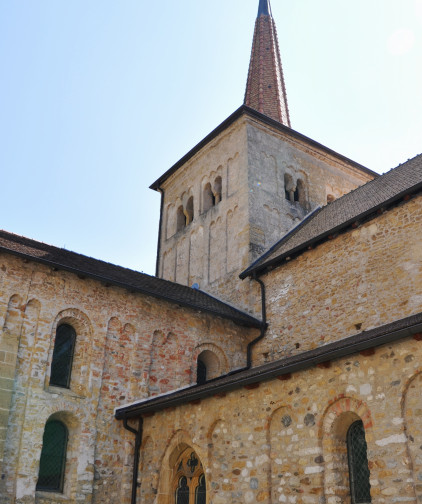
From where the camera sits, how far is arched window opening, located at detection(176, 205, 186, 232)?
2238 centimetres

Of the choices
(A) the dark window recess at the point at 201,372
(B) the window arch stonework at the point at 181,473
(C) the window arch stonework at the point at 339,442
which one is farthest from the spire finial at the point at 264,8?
(C) the window arch stonework at the point at 339,442

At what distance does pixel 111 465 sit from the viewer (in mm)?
12469

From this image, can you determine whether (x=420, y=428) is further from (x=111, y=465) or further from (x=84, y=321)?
(x=84, y=321)

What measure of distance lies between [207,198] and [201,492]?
40.5ft

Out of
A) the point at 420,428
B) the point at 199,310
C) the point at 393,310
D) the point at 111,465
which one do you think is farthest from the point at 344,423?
the point at 199,310

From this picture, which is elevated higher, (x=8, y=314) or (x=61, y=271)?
(x=61, y=271)

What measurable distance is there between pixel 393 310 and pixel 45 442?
798 cm

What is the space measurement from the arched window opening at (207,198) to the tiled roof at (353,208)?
3.72 m

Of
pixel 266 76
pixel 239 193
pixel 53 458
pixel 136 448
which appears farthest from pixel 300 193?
pixel 53 458

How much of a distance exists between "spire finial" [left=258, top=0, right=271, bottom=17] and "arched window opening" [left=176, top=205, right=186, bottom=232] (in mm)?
13839

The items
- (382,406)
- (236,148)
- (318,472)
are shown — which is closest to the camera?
(382,406)

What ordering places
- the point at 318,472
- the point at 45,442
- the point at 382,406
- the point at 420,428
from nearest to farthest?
the point at 420,428 < the point at 382,406 < the point at 318,472 < the point at 45,442

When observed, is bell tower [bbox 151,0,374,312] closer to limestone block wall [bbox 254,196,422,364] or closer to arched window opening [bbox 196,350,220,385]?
limestone block wall [bbox 254,196,422,364]

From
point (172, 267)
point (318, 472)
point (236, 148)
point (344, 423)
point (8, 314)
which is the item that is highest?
point (236, 148)
